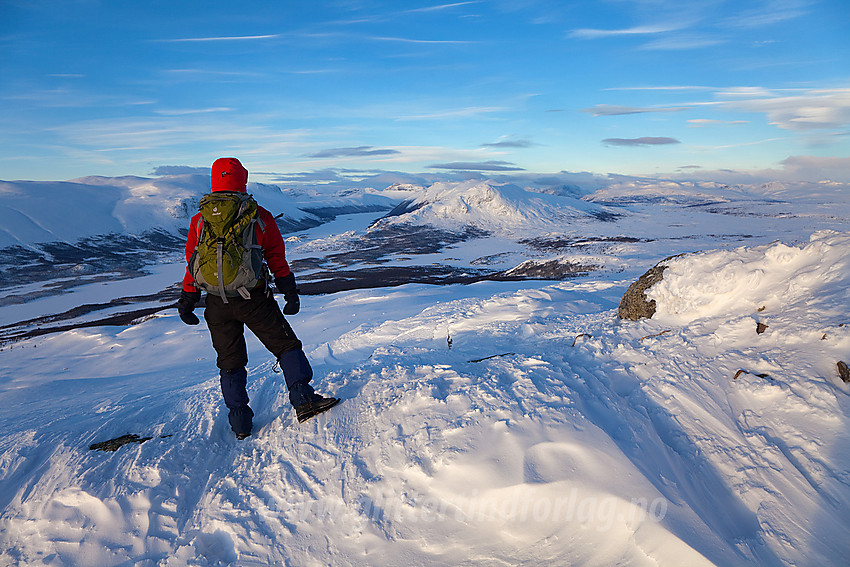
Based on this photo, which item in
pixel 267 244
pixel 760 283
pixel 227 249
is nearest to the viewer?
pixel 227 249

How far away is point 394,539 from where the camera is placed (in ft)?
10.1

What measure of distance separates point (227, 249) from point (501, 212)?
144 meters

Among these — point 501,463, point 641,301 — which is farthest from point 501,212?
point 501,463

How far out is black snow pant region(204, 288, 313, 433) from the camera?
429cm

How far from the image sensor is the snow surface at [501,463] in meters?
2.90

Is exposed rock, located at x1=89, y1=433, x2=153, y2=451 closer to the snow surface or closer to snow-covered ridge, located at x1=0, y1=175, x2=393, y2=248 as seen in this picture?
the snow surface

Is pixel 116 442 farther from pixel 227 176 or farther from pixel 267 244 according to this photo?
pixel 227 176

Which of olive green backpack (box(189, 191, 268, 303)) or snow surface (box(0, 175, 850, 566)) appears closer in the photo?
snow surface (box(0, 175, 850, 566))

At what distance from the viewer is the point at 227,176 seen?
4289 millimetres

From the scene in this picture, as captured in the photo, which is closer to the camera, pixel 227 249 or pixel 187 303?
pixel 227 249

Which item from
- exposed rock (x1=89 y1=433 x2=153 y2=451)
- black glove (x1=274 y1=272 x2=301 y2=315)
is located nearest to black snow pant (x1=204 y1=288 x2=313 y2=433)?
black glove (x1=274 y1=272 x2=301 y2=315)

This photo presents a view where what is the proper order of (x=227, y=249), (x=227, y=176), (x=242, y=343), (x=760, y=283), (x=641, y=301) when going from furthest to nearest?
Result: 1. (x=641, y=301)
2. (x=760, y=283)
3. (x=242, y=343)
4. (x=227, y=176)
5. (x=227, y=249)

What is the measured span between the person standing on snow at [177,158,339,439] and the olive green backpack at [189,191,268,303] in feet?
0.21

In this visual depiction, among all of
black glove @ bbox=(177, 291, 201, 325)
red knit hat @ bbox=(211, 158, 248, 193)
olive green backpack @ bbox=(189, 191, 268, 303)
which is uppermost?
red knit hat @ bbox=(211, 158, 248, 193)
